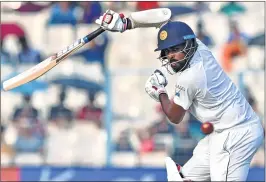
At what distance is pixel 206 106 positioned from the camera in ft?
15.4

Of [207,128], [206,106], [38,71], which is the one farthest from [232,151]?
[38,71]

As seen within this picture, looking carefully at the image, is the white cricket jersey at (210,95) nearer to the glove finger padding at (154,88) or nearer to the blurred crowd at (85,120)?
the glove finger padding at (154,88)

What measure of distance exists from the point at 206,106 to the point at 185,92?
210 millimetres

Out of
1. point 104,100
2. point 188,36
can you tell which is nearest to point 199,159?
point 188,36

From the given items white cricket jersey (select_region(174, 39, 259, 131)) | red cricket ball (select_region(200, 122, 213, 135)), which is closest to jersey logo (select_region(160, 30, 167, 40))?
white cricket jersey (select_region(174, 39, 259, 131))

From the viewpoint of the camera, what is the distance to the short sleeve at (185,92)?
14.8ft

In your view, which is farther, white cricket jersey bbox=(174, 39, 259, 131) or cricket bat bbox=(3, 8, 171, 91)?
cricket bat bbox=(3, 8, 171, 91)

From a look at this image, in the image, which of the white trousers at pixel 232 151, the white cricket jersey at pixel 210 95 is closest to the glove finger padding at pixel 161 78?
the white cricket jersey at pixel 210 95

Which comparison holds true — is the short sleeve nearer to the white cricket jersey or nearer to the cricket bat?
the white cricket jersey

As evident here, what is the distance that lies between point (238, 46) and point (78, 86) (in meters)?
1.82

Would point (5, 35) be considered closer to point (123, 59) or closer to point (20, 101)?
point (20, 101)

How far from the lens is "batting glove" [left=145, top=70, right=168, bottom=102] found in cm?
475

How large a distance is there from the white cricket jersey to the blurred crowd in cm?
302

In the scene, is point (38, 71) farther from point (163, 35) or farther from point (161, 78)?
point (163, 35)
